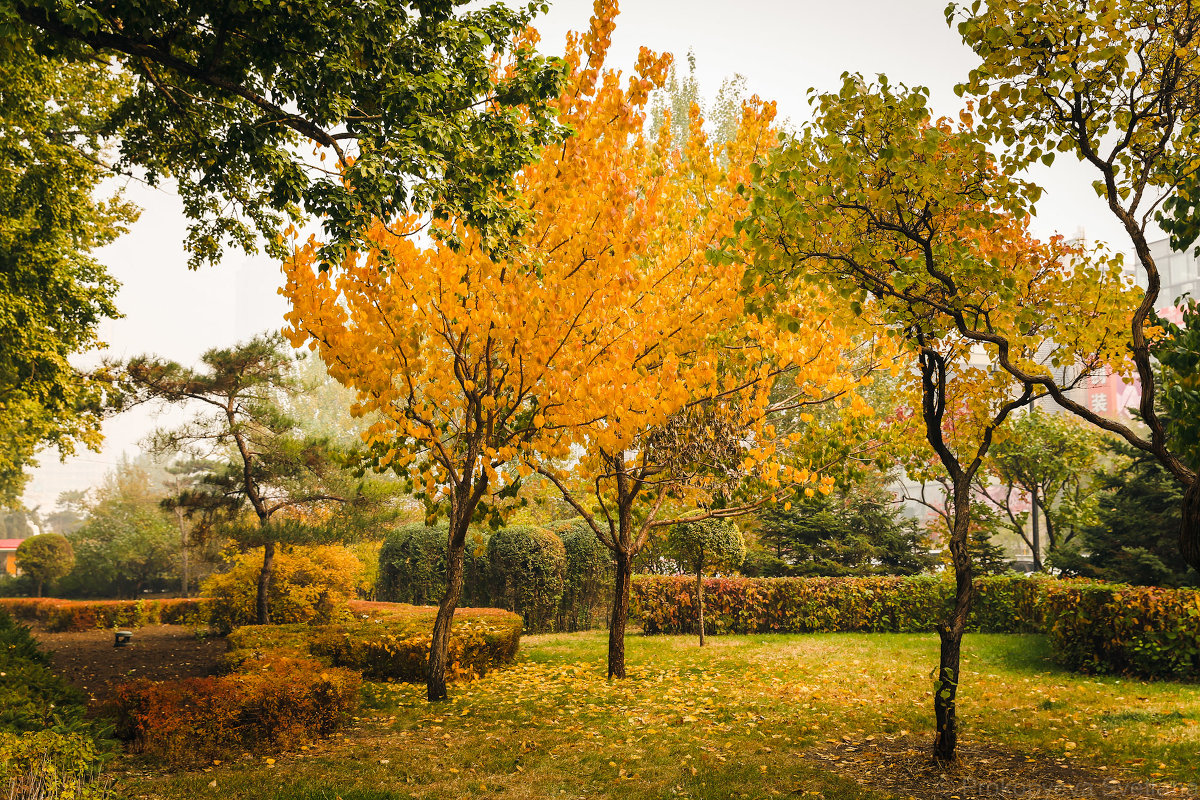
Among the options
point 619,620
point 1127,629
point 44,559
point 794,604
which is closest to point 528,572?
point 794,604

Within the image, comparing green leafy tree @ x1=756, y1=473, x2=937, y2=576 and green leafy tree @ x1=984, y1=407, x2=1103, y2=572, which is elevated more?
green leafy tree @ x1=984, y1=407, x2=1103, y2=572

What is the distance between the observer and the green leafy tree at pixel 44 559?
2397 centimetres

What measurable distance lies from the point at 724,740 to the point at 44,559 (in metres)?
27.7

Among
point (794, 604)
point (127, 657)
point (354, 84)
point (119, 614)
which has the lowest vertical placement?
point (119, 614)

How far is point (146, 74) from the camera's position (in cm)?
627

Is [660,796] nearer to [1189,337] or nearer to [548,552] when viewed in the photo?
[1189,337]

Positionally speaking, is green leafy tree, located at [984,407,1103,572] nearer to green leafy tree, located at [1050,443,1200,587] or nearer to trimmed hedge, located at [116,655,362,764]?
green leafy tree, located at [1050,443,1200,587]

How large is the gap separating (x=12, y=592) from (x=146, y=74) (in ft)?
91.3

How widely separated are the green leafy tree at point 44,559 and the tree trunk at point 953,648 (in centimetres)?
2937

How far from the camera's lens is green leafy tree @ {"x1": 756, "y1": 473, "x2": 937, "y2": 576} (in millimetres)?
16672

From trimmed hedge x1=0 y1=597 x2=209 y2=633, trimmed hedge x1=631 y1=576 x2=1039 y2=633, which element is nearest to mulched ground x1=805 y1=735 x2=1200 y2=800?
trimmed hedge x1=631 y1=576 x2=1039 y2=633

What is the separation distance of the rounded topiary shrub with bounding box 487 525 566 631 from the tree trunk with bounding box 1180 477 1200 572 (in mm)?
12122

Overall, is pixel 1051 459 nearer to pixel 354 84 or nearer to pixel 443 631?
pixel 443 631

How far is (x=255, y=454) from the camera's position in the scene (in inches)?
496
